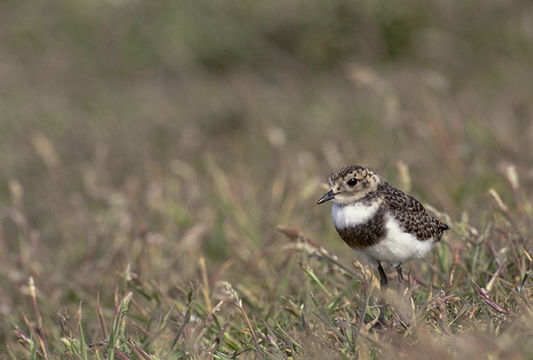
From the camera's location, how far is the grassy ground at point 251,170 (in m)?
3.42

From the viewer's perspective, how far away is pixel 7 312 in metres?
4.81

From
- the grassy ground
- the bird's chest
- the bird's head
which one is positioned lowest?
the grassy ground

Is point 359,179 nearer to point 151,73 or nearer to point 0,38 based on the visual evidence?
point 151,73

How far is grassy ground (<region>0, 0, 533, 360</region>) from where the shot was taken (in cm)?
342

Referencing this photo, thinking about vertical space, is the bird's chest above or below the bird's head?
below

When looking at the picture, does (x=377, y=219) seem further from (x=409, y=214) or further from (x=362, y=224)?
(x=409, y=214)

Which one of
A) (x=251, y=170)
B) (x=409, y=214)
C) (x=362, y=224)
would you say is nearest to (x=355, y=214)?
(x=362, y=224)

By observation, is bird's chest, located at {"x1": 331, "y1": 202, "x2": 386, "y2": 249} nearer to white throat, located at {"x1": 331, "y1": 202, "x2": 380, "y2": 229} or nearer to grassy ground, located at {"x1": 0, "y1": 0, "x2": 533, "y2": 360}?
white throat, located at {"x1": 331, "y1": 202, "x2": 380, "y2": 229}

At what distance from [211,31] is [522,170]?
5865 millimetres

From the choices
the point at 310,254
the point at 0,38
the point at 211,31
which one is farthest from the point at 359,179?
the point at 0,38

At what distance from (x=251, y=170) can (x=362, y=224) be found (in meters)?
3.83

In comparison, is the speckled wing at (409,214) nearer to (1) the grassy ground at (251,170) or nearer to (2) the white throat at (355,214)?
(2) the white throat at (355,214)

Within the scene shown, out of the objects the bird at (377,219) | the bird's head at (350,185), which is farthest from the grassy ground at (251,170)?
the bird's head at (350,185)

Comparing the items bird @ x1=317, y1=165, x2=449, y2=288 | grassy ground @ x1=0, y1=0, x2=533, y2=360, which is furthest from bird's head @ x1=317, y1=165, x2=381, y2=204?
grassy ground @ x1=0, y1=0, x2=533, y2=360
